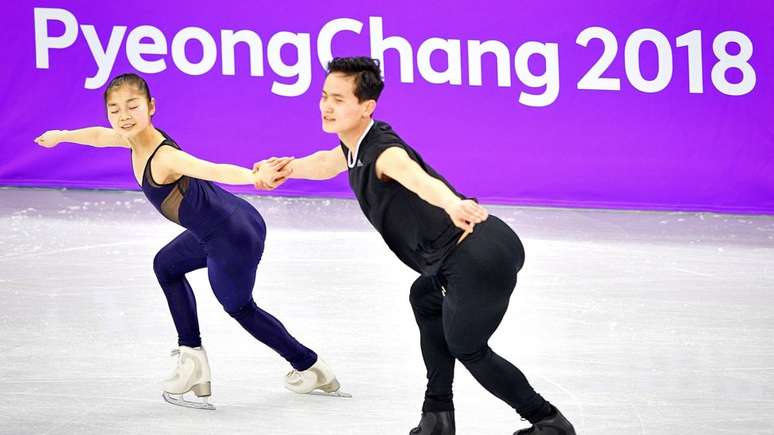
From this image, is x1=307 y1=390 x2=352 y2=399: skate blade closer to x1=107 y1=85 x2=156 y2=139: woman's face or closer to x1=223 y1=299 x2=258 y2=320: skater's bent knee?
x1=223 y1=299 x2=258 y2=320: skater's bent knee

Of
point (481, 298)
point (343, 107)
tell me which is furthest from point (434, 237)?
point (343, 107)

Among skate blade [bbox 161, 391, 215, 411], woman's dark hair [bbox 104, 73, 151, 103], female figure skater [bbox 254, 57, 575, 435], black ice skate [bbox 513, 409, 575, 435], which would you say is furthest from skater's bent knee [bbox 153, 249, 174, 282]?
black ice skate [bbox 513, 409, 575, 435]

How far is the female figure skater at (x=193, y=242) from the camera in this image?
4.41 meters

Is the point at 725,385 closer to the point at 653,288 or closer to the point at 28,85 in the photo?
the point at 653,288

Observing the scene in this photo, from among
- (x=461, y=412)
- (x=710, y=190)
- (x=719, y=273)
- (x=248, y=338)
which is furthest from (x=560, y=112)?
(x=461, y=412)

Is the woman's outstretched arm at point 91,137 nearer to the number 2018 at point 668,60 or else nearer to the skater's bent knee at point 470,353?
the skater's bent knee at point 470,353

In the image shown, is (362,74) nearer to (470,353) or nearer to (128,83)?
(470,353)

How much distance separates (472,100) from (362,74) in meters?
4.32

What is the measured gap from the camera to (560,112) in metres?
8.03

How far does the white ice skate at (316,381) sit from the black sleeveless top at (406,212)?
3.50 ft

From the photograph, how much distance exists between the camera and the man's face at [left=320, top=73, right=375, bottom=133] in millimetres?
3807

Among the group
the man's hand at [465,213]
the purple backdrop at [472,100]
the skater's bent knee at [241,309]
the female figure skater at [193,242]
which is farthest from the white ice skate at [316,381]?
the purple backdrop at [472,100]

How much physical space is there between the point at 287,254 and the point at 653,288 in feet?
6.53

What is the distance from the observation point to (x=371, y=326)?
5.62m
